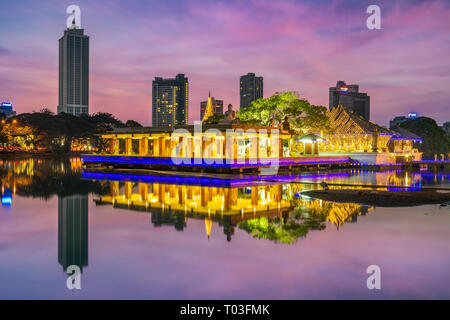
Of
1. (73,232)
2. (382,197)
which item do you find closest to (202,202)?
(73,232)

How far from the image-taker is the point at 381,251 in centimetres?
1110

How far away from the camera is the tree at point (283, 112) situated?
2012 inches

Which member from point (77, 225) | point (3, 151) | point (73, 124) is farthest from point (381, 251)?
point (73, 124)

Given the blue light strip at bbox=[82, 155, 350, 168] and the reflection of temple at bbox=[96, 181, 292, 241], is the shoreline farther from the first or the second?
the blue light strip at bbox=[82, 155, 350, 168]

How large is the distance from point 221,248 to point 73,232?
18.2 feet

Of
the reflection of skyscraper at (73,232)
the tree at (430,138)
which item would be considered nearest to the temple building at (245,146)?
the reflection of skyscraper at (73,232)

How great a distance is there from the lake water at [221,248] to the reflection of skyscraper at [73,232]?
4 cm

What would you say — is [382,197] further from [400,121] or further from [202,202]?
[400,121]

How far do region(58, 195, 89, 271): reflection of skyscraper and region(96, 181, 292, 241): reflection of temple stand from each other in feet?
4.88

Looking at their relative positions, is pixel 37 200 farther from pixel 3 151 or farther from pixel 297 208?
pixel 3 151

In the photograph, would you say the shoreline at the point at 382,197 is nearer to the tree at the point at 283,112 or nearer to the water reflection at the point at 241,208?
the water reflection at the point at 241,208

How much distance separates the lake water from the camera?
8.31m

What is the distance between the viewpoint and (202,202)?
19.4m
